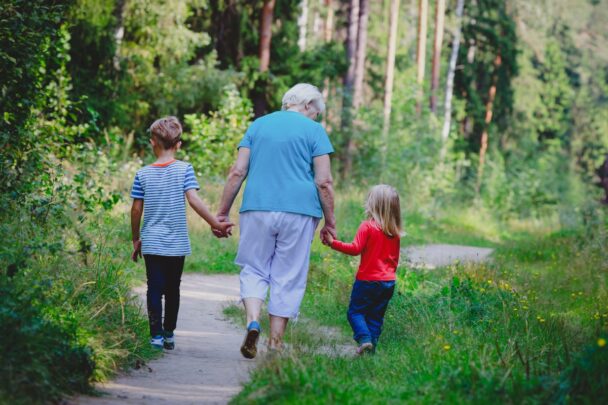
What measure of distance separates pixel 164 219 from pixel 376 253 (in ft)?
5.77

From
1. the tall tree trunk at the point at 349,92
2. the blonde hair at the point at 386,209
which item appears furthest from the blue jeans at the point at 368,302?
the tall tree trunk at the point at 349,92

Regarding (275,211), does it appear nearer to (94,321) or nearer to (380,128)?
(94,321)

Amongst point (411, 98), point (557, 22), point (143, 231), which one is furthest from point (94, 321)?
point (557, 22)

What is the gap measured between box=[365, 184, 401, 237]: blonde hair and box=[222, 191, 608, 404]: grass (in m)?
0.88

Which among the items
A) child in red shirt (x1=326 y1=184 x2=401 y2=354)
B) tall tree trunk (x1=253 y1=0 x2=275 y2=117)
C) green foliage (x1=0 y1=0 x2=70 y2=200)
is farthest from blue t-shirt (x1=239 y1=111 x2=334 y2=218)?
tall tree trunk (x1=253 y1=0 x2=275 y2=117)

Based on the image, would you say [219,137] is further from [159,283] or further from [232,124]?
[159,283]

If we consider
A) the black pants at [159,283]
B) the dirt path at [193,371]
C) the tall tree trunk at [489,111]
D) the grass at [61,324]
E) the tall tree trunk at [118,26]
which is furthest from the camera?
the tall tree trunk at [489,111]

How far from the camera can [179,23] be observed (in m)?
19.1

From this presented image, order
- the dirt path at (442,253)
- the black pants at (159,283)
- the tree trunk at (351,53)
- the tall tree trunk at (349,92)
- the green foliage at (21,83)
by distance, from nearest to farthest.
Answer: the black pants at (159,283)
the green foliage at (21,83)
the dirt path at (442,253)
the tall tree trunk at (349,92)
the tree trunk at (351,53)

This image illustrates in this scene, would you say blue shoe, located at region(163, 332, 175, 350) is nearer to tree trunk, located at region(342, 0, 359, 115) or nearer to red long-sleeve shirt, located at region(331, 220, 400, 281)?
red long-sleeve shirt, located at region(331, 220, 400, 281)

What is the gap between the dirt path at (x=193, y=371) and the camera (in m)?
5.05

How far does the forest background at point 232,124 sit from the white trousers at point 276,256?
1017mm

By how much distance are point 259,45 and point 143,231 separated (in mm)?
16181

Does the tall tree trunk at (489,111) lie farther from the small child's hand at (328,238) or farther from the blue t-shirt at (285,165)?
the blue t-shirt at (285,165)
